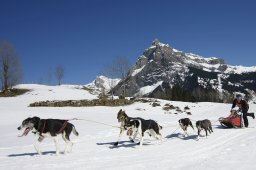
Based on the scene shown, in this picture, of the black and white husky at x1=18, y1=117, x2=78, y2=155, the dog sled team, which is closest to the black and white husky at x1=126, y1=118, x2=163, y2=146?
the dog sled team

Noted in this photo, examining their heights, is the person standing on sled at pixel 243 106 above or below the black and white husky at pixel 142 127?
above

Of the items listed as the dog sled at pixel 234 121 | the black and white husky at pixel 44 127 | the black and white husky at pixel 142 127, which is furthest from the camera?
the dog sled at pixel 234 121

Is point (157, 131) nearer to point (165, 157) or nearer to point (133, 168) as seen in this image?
point (165, 157)

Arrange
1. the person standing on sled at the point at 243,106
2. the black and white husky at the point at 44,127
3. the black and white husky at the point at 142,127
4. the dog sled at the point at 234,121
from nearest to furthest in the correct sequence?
1. the black and white husky at the point at 44,127
2. the black and white husky at the point at 142,127
3. the dog sled at the point at 234,121
4. the person standing on sled at the point at 243,106

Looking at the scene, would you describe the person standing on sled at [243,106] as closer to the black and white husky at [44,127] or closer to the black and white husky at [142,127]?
the black and white husky at [142,127]

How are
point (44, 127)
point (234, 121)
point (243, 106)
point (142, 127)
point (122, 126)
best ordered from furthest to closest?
point (243, 106) → point (234, 121) → point (122, 126) → point (142, 127) → point (44, 127)

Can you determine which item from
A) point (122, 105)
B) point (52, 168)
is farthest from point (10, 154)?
point (122, 105)

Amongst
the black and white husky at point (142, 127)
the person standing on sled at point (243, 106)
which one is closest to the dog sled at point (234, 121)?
the person standing on sled at point (243, 106)

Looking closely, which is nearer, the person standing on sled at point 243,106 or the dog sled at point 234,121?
the dog sled at point 234,121

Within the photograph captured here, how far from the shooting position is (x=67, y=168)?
9.60 meters

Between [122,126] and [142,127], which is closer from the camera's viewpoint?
[142,127]

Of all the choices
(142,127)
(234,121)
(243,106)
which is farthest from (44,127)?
(243,106)

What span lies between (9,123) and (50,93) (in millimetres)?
24150

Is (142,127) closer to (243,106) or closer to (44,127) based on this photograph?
(44,127)
